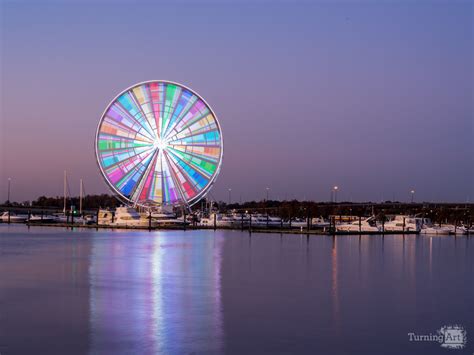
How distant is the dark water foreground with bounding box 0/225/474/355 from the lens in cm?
1393

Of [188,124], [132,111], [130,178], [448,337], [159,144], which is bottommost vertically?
[448,337]

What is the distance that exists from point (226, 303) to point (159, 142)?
3152cm

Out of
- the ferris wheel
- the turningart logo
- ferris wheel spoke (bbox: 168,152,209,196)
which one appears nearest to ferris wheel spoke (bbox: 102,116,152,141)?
the ferris wheel

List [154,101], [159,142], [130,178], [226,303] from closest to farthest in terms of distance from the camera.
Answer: [226,303]
[154,101]
[159,142]
[130,178]

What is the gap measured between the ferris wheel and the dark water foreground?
16149 millimetres

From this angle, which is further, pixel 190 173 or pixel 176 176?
pixel 176 176

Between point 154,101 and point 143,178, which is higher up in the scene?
point 154,101

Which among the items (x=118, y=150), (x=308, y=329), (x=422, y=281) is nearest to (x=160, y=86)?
(x=118, y=150)

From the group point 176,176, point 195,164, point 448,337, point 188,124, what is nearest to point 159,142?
point 188,124

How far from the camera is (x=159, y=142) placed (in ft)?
161

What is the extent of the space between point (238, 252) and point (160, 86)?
55.6ft

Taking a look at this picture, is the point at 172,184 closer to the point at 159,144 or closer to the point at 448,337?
the point at 159,144

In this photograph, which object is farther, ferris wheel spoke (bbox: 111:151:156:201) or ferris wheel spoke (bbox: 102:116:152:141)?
ferris wheel spoke (bbox: 111:151:156:201)

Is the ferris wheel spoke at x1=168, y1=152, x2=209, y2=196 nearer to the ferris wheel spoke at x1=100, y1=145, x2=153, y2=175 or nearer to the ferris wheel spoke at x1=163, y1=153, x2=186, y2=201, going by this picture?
the ferris wheel spoke at x1=163, y1=153, x2=186, y2=201
